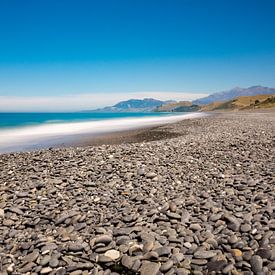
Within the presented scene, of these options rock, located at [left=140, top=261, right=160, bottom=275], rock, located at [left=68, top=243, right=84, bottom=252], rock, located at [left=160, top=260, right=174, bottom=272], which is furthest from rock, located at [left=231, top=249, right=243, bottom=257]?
rock, located at [left=68, top=243, right=84, bottom=252]

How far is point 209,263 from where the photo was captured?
5070mm

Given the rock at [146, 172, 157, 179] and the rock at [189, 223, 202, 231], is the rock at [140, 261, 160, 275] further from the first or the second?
the rock at [146, 172, 157, 179]

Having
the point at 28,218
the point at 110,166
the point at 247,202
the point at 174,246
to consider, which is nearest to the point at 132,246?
the point at 174,246

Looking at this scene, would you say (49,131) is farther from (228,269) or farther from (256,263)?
(256,263)

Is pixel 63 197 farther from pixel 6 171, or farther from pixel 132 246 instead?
pixel 6 171

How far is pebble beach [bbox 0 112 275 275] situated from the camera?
5.21 m

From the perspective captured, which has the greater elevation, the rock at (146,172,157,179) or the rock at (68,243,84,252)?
the rock at (146,172,157,179)

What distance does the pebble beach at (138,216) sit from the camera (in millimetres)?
5215

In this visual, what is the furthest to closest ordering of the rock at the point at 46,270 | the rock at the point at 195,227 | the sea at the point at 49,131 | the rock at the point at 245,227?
the sea at the point at 49,131 → the rock at the point at 195,227 → the rock at the point at 245,227 → the rock at the point at 46,270

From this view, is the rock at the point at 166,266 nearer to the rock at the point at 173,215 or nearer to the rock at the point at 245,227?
the rock at the point at 173,215

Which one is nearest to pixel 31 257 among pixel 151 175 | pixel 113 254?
pixel 113 254

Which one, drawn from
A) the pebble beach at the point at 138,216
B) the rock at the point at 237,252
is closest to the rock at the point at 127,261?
the pebble beach at the point at 138,216

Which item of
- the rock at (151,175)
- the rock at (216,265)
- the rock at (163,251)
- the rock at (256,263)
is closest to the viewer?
the rock at (256,263)

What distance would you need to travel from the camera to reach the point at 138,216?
22.8 feet
